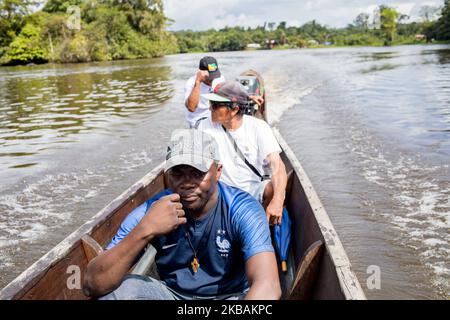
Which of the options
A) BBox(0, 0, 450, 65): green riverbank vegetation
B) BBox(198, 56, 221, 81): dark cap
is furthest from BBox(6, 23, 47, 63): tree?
BBox(198, 56, 221, 81): dark cap

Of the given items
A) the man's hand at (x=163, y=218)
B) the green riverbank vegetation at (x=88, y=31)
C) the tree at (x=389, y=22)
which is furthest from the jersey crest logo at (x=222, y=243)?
the tree at (x=389, y=22)

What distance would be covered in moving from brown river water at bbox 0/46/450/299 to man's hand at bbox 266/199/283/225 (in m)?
1.25

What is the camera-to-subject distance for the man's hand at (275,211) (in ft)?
10.2

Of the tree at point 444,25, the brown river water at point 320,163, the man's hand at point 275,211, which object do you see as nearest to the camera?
the man's hand at point 275,211

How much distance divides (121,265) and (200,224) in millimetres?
433

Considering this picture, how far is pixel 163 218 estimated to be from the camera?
73.8 inches

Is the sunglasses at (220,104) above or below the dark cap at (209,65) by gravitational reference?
below

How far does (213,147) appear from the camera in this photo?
2.13 metres

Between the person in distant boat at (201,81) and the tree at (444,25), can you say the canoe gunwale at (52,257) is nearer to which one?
the person in distant boat at (201,81)

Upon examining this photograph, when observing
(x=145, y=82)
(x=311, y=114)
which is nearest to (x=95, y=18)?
(x=145, y=82)

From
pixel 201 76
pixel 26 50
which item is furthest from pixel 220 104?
pixel 26 50

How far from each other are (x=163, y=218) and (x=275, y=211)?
4.61 feet

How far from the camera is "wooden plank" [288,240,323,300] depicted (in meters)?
2.41
